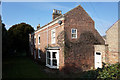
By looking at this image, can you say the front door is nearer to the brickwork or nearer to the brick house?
the brick house

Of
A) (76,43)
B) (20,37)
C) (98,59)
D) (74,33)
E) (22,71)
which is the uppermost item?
(20,37)

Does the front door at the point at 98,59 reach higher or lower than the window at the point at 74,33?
lower

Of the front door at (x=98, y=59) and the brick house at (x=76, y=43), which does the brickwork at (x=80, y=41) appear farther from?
the front door at (x=98, y=59)

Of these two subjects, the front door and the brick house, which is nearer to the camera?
the brick house

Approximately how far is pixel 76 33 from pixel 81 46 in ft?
5.75

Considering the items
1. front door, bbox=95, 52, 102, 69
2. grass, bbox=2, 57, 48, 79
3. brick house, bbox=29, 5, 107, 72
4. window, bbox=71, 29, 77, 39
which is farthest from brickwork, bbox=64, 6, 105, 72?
grass, bbox=2, 57, 48, 79

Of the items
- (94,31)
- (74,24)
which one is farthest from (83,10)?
(94,31)

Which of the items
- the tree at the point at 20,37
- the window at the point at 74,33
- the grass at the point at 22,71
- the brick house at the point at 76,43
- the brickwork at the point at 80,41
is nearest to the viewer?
the grass at the point at 22,71

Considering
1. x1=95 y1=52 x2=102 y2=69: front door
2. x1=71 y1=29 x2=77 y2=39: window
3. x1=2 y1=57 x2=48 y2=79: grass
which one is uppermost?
x1=71 y1=29 x2=77 y2=39: window

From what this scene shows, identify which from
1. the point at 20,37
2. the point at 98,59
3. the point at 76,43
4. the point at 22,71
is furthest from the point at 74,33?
the point at 20,37

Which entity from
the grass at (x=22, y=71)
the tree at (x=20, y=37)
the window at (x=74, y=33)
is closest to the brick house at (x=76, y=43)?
the window at (x=74, y=33)

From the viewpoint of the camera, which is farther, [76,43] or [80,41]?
[80,41]

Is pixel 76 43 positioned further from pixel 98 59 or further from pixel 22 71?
pixel 22 71

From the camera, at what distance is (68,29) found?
476 inches
